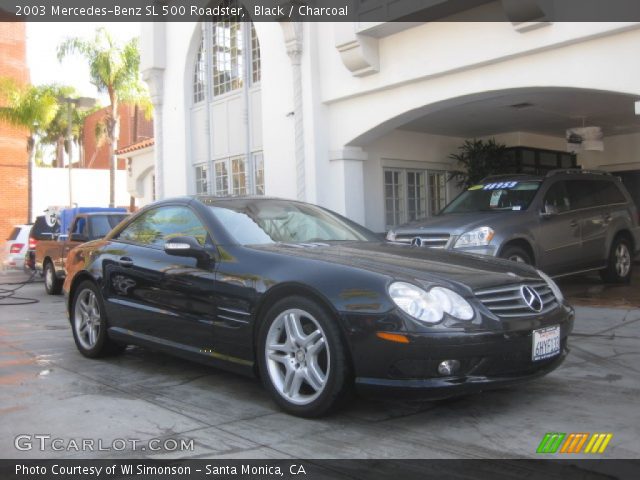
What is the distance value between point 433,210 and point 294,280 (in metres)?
11.2

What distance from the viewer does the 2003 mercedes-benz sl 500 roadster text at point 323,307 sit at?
12.7 feet

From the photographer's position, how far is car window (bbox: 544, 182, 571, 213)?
9.21m

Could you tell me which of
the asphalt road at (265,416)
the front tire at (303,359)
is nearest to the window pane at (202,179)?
the asphalt road at (265,416)

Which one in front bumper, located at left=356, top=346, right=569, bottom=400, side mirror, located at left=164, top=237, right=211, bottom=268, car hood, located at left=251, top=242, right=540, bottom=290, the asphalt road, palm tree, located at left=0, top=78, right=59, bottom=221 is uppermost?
palm tree, located at left=0, top=78, right=59, bottom=221

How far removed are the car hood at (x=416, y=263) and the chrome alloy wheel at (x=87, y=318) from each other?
234 centimetres

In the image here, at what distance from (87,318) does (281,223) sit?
239cm

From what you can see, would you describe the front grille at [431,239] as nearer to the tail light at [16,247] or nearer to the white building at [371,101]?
the white building at [371,101]

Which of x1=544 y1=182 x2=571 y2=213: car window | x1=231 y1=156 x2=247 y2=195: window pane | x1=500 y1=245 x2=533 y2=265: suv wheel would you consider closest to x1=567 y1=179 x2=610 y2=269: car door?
x1=544 y1=182 x2=571 y2=213: car window

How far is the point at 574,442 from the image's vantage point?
3.80m

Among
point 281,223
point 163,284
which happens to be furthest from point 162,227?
point 281,223

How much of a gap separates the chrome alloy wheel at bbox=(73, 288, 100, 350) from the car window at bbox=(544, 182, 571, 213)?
239 inches

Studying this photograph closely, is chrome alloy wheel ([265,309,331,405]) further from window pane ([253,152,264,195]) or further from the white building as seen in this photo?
window pane ([253,152,264,195])

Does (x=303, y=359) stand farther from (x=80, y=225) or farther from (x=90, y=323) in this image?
(x=80, y=225)

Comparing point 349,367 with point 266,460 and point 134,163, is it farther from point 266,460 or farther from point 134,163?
point 134,163
